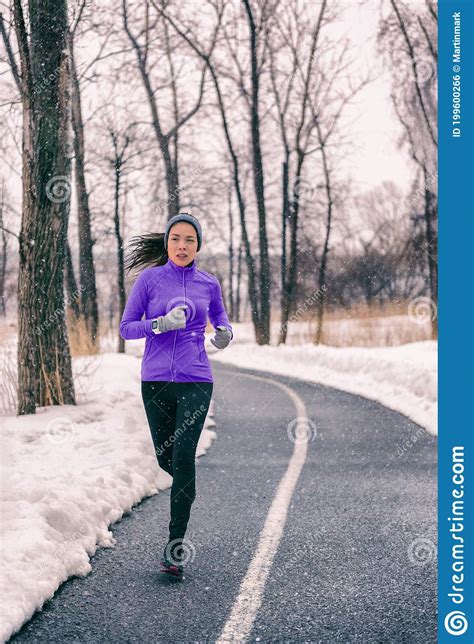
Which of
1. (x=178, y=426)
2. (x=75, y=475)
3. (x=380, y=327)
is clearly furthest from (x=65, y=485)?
(x=380, y=327)

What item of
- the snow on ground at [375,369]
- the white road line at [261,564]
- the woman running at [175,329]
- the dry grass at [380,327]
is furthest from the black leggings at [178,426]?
the dry grass at [380,327]

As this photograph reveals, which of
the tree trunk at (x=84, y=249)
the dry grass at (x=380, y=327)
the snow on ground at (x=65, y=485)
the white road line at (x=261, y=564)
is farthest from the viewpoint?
the dry grass at (x=380, y=327)

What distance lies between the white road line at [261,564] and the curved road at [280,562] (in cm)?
1

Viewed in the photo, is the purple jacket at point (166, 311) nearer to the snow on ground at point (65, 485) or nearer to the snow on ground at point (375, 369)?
the snow on ground at point (65, 485)

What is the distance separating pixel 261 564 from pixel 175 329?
175 centimetres

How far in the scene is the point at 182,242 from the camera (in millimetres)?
3088

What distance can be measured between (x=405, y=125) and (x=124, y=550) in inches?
457

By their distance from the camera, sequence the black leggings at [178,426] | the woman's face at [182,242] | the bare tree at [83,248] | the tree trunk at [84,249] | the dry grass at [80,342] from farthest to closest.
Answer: the tree trunk at [84,249]
the bare tree at [83,248]
the dry grass at [80,342]
the black leggings at [178,426]
the woman's face at [182,242]

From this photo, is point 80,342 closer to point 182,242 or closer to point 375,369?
point 375,369

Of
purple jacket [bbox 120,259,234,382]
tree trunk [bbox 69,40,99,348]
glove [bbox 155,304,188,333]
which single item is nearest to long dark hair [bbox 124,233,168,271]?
purple jacket [bbox 120,259,234,382]

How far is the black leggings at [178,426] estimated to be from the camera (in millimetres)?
3459

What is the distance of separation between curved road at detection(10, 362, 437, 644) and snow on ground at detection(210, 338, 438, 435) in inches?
114
